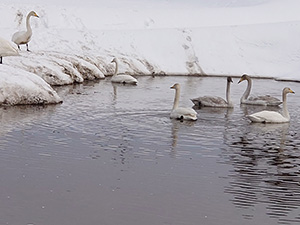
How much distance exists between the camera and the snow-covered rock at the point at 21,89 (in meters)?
16.9

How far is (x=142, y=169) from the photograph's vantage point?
9961 mm

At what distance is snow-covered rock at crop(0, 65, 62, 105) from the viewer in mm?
16922

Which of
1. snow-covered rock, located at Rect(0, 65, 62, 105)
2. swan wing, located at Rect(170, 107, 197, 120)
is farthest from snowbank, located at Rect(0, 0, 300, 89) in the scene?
swan wing, located at Rect(170, 107, 197, 120)

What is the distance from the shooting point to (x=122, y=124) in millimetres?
14867

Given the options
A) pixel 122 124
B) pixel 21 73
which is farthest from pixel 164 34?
pixel 122 124

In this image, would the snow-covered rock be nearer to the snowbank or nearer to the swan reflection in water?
the swan reflection in water

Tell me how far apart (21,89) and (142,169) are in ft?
26.7

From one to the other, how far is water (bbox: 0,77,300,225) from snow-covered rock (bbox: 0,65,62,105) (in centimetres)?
54

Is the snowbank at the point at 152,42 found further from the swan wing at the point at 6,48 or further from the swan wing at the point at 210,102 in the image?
the swan wing at the point at 210,102

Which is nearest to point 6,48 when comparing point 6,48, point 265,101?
point 6,48

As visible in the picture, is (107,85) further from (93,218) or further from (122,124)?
(93,218)

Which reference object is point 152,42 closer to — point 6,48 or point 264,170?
Answer: point 6,48

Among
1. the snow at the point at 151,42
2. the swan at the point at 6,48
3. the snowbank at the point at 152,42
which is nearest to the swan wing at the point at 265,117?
the swan at the point at 6,48

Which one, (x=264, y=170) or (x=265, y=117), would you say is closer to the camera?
(x=264, y=170)
